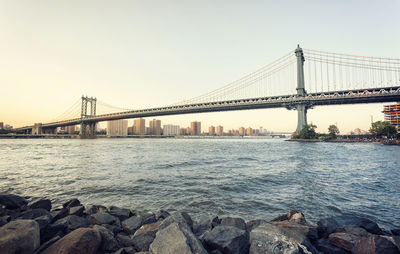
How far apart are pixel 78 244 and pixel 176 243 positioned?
4.13 feet

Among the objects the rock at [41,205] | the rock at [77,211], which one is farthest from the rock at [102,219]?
the rock at [41,205]

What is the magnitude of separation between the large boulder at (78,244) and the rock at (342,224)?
3954mm

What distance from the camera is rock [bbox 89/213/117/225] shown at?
3949 millimetres

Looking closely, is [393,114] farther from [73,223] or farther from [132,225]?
[73,223]

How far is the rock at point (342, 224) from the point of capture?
363 cm

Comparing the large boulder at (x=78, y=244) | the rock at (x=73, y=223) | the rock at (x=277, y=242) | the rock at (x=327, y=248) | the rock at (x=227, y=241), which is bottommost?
the rock at (x=327, y=248)

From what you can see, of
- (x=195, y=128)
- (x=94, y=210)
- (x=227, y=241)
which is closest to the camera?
(x=227, y=241)

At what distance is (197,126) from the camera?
19012cm

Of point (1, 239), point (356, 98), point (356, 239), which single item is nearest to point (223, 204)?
point (356, 239)

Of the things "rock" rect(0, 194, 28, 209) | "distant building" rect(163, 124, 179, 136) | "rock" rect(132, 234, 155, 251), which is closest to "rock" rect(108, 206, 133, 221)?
"rock" rect(132, 234, 155, 251)

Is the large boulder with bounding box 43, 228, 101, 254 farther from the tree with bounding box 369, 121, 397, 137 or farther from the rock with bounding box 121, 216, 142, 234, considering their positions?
the tree with bounding box 369, 121, 397, 137

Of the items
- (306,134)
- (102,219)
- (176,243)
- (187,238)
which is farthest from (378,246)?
(306,134)

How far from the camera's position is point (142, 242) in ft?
10.1

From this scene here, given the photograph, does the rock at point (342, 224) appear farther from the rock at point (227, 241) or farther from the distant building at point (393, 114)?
the distant building at point (393, 114)
